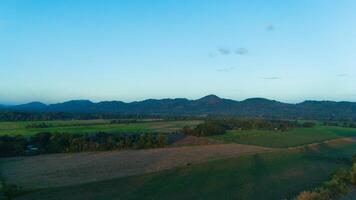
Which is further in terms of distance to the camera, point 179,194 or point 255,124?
point 255,124

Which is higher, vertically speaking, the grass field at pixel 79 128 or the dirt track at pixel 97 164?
the grass field at pixel 79 128

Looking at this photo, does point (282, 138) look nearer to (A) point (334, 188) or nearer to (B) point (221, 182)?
(B) point (221, 182)

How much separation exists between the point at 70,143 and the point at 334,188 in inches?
1369

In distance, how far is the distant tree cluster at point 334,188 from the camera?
85.9 ft

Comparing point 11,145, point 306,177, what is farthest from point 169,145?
point 306,177

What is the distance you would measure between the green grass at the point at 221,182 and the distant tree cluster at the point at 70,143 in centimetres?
1579

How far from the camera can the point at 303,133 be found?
82000mm

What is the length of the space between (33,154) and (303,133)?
5197cm

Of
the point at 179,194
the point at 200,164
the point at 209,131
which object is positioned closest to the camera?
the point at 179,194

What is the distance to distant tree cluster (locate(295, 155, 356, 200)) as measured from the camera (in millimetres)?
26172

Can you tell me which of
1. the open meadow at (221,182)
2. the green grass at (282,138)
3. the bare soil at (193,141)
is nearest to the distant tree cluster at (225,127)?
the green grass at (282,138)

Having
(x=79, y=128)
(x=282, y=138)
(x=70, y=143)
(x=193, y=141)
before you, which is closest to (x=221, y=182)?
(x=70, y=143)

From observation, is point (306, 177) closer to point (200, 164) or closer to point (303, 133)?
point (200, 164)

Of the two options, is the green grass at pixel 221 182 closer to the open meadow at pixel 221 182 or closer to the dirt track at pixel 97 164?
the open meadow at pixel 221 182
